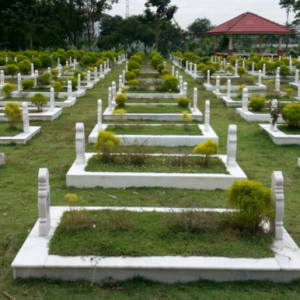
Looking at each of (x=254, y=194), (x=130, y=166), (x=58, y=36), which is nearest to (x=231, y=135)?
(x=130, y=166)

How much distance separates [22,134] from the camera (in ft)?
34.3

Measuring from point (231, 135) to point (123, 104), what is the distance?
22.1ft

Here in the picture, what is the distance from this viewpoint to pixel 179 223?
16.5 ft

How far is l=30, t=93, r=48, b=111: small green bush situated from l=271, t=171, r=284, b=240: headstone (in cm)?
932

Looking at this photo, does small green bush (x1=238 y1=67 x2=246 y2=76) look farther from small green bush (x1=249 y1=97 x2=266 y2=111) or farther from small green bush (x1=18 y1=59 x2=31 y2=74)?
small green bush (x1=249 y1=97 x2=266 y2=111)

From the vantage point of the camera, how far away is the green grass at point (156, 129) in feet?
34.1

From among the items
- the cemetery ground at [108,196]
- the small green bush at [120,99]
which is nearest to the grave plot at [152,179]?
the cemetery ground at [108,196]

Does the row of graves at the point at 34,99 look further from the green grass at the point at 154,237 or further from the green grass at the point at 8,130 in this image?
the green grass at the point at 154,237

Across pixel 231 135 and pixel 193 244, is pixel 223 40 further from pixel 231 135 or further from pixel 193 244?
pixel 193 244

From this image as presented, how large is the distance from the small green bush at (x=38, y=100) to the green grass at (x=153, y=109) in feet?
6.49

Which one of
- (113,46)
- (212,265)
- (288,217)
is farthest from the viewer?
(113,46)

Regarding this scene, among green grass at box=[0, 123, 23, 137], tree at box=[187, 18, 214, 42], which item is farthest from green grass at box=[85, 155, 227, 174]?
tree at box=[187, 18, 214, 42]

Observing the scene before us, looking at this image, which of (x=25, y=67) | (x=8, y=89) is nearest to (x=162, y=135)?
(x=8, y=89)

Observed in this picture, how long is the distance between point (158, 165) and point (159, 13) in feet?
133
